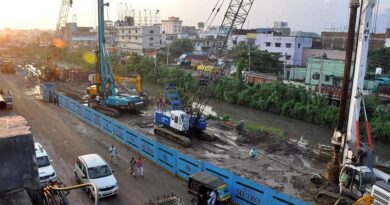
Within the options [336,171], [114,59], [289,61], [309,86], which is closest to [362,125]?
[309,86]

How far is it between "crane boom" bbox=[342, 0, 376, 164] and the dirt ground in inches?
113

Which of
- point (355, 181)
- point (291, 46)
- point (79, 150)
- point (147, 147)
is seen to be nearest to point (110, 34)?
point (291, 46)

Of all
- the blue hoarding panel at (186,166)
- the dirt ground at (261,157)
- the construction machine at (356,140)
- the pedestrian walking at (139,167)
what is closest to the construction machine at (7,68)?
the dirt ground at (261,157)

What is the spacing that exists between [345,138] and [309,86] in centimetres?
2752

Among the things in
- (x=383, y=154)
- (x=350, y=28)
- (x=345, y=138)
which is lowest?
(x=383, y=154)

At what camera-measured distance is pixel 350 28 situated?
1684 centimetres

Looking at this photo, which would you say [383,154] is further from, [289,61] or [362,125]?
[289,61]

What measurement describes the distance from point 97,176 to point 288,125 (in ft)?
79.8

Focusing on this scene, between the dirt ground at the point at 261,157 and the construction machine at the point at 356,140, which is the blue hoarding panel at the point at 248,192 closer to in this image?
the dirt ground at the point at 261,157

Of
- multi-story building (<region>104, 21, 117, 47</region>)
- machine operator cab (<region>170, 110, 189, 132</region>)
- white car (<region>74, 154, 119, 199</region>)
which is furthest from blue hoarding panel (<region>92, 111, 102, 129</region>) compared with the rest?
multi-story building (<region>104, 21, 117, 47</region>)

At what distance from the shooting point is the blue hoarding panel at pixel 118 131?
2305 cm

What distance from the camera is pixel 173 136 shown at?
82.0 feet

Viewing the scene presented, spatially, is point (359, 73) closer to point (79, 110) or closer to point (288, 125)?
point (288, 125)

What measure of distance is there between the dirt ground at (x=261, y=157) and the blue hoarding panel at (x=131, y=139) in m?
3.26
